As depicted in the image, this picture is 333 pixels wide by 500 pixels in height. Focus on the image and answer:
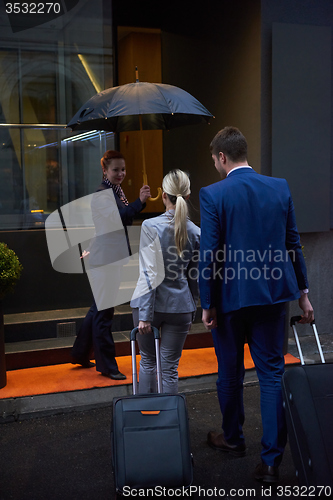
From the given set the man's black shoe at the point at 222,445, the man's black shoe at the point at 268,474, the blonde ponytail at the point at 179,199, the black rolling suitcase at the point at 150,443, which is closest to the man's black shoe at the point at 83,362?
the man's black shoe at the point at 222,445

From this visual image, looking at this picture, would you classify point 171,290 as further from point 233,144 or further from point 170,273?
point 233,144

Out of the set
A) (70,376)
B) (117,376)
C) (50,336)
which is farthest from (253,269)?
(50,336)

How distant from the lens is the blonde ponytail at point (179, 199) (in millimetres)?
3475

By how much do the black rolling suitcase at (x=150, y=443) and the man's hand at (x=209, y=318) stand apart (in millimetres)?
489

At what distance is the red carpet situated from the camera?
188 inches

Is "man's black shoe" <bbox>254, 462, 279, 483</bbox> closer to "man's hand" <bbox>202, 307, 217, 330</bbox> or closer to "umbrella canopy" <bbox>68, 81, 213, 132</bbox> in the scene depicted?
"man's hand" <bbox>202, 307, 217, 330</bbox>

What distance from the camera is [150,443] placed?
2861 mm

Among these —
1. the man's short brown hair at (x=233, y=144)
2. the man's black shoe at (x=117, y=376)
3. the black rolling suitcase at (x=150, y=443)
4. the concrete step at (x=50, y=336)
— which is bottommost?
the man's black shoe at (x=117, y=376)

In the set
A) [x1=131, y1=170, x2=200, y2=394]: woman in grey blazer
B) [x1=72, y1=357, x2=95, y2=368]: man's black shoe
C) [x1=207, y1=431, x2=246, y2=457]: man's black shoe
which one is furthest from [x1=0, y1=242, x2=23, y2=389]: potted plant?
[x1=207, y1=431, x2=246, y2=457]: man's black shoe

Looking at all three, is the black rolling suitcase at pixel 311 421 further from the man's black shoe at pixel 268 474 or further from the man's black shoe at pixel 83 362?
the man's black shoe at pixel 83 362

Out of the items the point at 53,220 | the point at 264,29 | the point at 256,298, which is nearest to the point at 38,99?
the point at 53,220

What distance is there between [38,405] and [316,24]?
18.1ft

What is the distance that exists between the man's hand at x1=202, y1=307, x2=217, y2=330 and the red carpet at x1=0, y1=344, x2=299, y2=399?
6.31 feet

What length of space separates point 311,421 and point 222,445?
1135 mm
